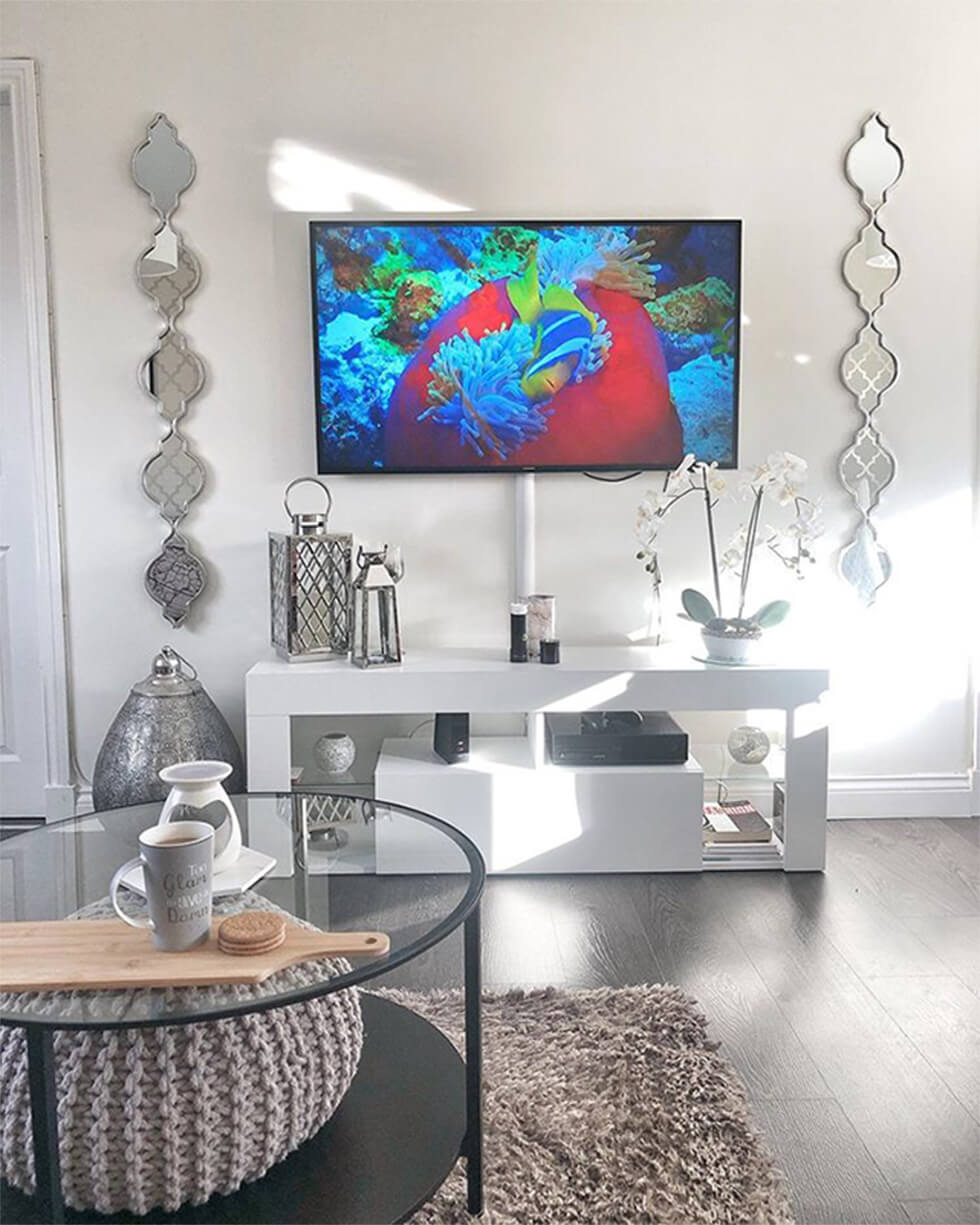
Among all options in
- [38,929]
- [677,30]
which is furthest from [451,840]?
[677,30]

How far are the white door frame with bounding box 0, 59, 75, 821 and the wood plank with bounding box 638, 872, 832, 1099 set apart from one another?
1803 millimetres

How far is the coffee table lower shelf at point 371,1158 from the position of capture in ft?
4.71

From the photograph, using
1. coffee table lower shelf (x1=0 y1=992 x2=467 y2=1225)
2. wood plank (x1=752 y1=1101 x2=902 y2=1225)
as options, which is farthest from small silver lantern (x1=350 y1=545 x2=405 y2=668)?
wood plank (x1=752 y1=1101 x2=902 y2=1225)

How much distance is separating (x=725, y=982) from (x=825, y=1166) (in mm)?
642

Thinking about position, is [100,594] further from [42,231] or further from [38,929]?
[38,929]

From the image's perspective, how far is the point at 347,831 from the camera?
2.05 meters

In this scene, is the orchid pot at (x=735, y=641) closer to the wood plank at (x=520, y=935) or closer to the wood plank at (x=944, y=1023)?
the wood plank at (x=520, y=935)

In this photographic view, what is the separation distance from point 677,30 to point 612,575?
61.9 inches

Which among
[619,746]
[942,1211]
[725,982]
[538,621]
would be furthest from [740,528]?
[942,1211]

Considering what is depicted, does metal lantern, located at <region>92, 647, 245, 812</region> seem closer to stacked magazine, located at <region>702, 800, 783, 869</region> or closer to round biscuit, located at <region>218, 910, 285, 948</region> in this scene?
stacked magazine, located at <region>702, 800, 783, 869</region>

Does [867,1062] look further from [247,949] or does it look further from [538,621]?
[538,621]

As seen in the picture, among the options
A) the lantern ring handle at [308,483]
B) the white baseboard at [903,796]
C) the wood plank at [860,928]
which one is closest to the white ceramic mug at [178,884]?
the wood plank at [860,928]

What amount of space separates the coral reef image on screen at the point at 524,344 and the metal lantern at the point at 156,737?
76 centimetres

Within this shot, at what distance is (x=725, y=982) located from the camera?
2443 mm
